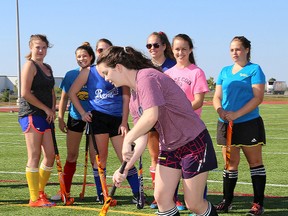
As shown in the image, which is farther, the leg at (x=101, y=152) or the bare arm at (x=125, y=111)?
the leg at (x=101, y=152)

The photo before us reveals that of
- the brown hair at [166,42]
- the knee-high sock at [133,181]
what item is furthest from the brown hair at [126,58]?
the knee-high sock at [133,181]

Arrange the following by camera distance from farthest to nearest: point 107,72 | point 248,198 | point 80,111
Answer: point 248,198, point 80,111, point 107,72

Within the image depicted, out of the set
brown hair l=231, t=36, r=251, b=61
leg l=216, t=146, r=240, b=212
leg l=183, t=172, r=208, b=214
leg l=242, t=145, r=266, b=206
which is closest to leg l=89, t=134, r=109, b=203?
leg l=216, t=146, r=240, b=212

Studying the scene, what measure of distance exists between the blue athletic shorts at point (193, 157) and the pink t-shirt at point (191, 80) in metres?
1.64

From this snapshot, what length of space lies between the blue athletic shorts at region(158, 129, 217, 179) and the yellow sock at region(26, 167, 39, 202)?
2.73 metres

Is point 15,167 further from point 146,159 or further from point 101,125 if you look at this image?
point 101,125

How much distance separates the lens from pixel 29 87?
6.66 meters

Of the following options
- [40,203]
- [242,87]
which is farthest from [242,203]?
[40,203]

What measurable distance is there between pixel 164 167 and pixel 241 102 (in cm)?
196

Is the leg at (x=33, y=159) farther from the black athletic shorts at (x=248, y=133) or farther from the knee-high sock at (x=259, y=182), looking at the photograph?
the knee-high sock at (x=259, y=182)

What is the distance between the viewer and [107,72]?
4312 millimetres

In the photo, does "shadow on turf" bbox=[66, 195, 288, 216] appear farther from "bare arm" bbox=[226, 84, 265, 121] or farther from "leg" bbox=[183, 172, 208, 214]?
"leg" bbox=[183, 172, 208, 214]

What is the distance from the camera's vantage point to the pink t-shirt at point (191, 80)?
20.4 feet

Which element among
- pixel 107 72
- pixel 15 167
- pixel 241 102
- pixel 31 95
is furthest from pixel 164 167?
pixel 15 167
